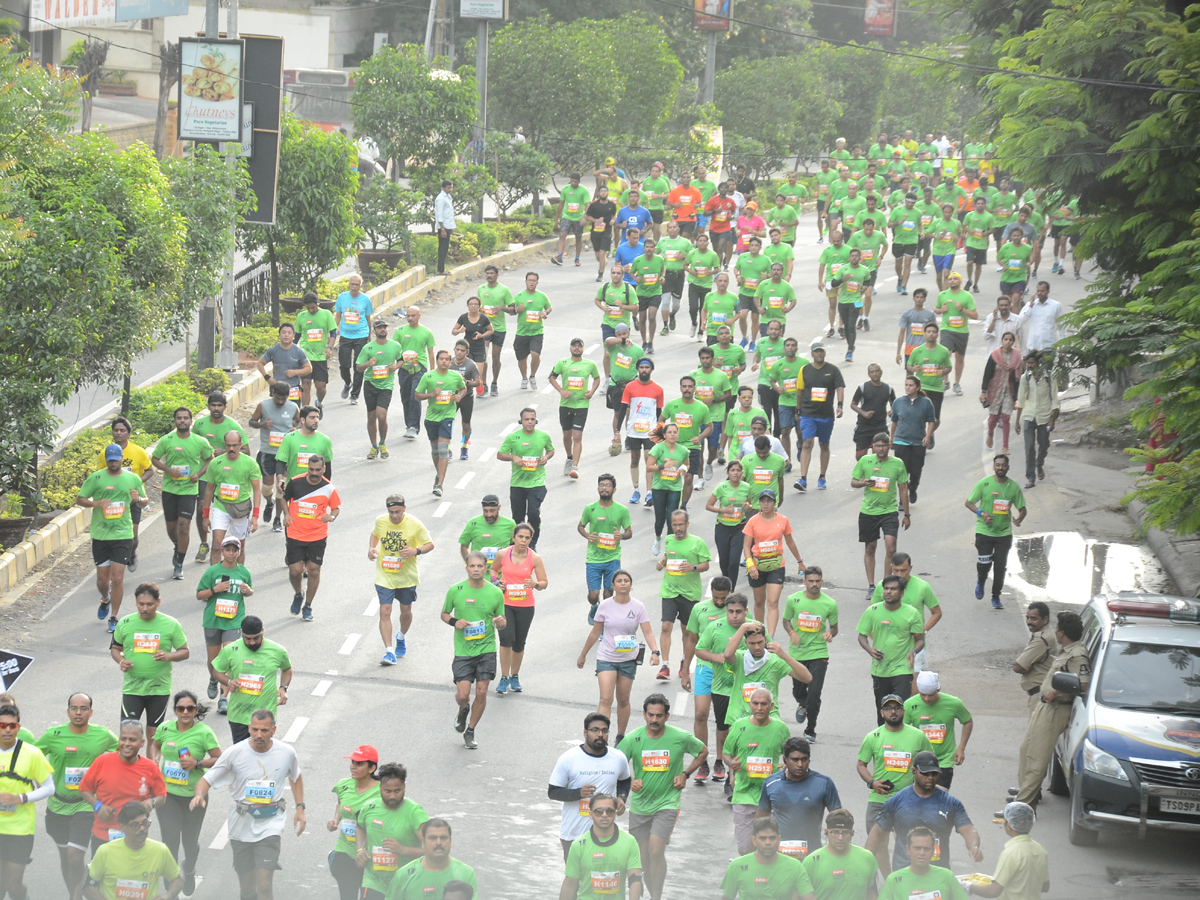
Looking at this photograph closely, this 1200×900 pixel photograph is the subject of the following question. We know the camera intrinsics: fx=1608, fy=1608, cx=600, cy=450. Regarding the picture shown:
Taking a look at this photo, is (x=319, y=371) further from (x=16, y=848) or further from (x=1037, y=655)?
(x=16, y=848)

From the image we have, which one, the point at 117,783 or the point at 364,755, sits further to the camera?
the point at 117,783

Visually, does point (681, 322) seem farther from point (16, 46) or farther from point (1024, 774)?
point (16, 46)

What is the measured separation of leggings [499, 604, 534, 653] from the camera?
14469mm

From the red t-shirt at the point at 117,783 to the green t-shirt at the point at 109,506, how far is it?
5.32 meters

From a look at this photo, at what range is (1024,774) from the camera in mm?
12812

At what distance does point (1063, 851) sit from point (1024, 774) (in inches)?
29.5

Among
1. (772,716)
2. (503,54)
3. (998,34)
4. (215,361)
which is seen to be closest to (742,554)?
(772,716)

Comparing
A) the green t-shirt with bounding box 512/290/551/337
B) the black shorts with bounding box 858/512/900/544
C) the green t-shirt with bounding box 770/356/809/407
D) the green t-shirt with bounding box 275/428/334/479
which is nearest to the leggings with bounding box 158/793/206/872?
the green t-shirt with bounding box 275/428/334/479

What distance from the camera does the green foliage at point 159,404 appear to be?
20.8 m

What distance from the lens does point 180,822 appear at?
36.0ft

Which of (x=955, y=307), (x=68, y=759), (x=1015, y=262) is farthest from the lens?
(x=1015, y=262)

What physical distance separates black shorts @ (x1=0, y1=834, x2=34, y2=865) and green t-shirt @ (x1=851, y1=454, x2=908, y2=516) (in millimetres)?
10037

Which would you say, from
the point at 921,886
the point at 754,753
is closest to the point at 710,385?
the point at 754,753

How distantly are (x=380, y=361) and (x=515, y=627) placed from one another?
718 cm
